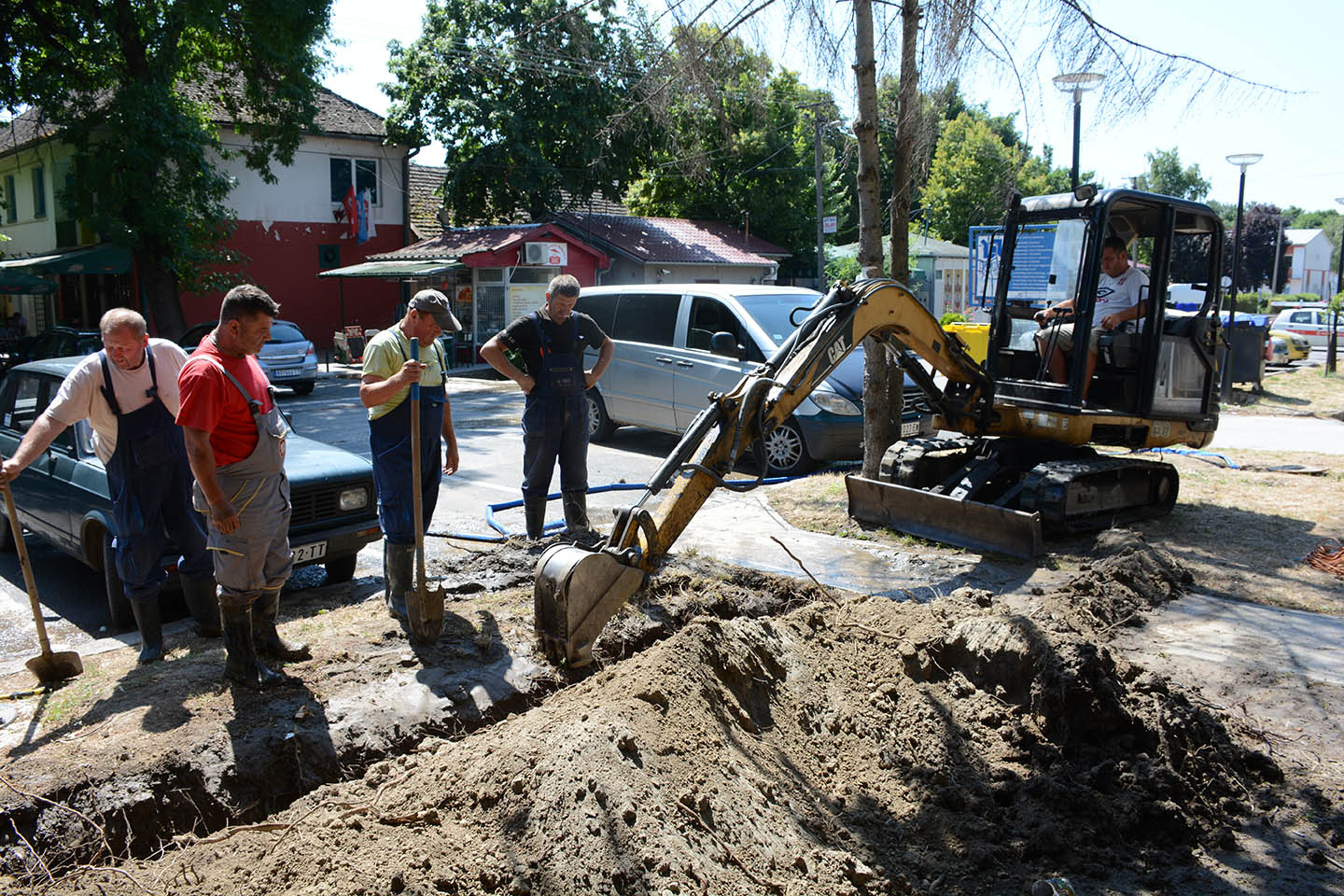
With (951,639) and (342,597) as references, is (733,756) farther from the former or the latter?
(342,597)

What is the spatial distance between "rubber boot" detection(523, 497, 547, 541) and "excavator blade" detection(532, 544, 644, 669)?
8.44ft

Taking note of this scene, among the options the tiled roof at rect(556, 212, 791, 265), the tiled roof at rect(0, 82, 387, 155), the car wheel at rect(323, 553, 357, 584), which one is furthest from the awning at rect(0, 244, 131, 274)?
the car wheel at rect(323, 553, 357, 584)

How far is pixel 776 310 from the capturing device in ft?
37.5

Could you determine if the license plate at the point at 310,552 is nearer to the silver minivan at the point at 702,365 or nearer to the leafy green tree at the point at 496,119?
the silver minivan at the point at 702,365

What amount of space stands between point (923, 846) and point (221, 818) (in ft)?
9.22

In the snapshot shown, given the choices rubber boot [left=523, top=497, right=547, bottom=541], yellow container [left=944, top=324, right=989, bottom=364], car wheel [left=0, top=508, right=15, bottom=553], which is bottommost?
car wheel [left=0, top=508, right=15, bottom=553]

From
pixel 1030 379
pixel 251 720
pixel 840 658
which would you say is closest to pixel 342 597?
pixel 251 720

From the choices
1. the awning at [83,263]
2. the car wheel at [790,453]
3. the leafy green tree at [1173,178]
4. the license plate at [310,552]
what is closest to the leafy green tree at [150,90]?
the awning at [83,263]

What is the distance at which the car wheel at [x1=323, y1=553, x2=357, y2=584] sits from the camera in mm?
7094

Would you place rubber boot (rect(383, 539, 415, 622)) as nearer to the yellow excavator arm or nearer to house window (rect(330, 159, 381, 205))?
the yellow excavator arm

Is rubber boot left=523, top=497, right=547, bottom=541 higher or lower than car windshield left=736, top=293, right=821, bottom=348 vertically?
lower

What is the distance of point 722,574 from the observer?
6.43 metres

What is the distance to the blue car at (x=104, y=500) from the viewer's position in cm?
638

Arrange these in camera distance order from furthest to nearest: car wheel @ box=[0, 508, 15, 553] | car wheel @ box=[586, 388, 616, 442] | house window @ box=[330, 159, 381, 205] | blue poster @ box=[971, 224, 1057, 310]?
house window @ box=[330, 159, 381, 205], car wheel @ box=[586, 388, 616, 442], blue poster @ box=[971, 224, 1057, 310], car wheel @ box=[0, 508, 15, 553]
